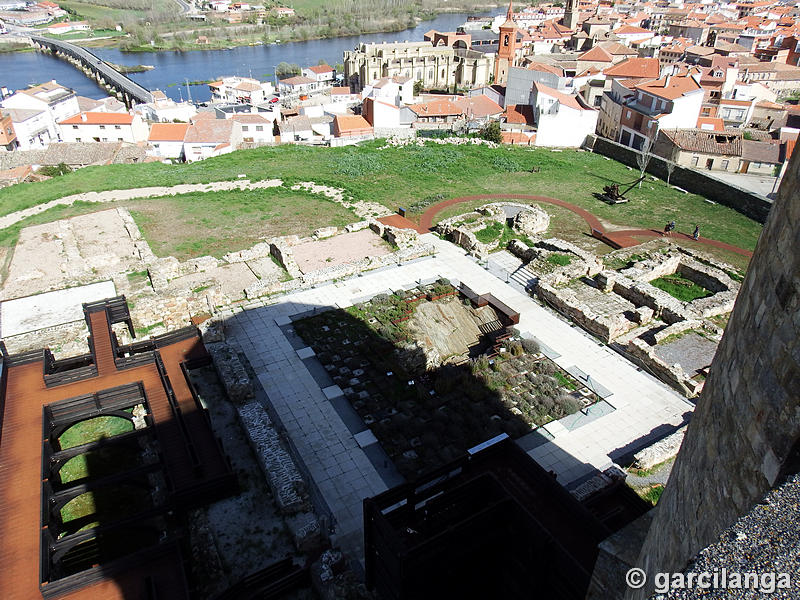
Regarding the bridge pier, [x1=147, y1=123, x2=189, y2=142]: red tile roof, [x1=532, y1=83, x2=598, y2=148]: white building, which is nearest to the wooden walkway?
[x1=532, y1=83, x2=598, y2=148]: white building

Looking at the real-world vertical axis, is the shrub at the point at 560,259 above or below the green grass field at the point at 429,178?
above

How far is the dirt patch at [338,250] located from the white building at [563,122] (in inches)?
973

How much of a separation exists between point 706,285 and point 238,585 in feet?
71.6

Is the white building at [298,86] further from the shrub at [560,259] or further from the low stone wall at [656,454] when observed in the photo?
the low stone wall at [656,454]

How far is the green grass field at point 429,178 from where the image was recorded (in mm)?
30375

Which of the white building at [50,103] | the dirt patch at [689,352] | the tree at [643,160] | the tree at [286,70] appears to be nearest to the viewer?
the dirt patch at [689,352]

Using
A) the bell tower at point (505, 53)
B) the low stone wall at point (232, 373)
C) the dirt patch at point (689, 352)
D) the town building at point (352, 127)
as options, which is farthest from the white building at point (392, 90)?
the low stone wall at point (232, 373)

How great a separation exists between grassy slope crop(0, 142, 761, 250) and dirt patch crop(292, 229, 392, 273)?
4878mm

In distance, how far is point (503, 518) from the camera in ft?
32.7

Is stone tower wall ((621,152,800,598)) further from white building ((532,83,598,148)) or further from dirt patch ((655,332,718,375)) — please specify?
white building ((532,83,598,148))

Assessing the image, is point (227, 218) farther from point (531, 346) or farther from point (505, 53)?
point (505, 53)

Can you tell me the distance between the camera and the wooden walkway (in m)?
10.5

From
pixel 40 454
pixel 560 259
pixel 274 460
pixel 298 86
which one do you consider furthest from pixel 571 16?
pixel 40 454

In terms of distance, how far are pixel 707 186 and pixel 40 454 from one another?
36.2 metres
